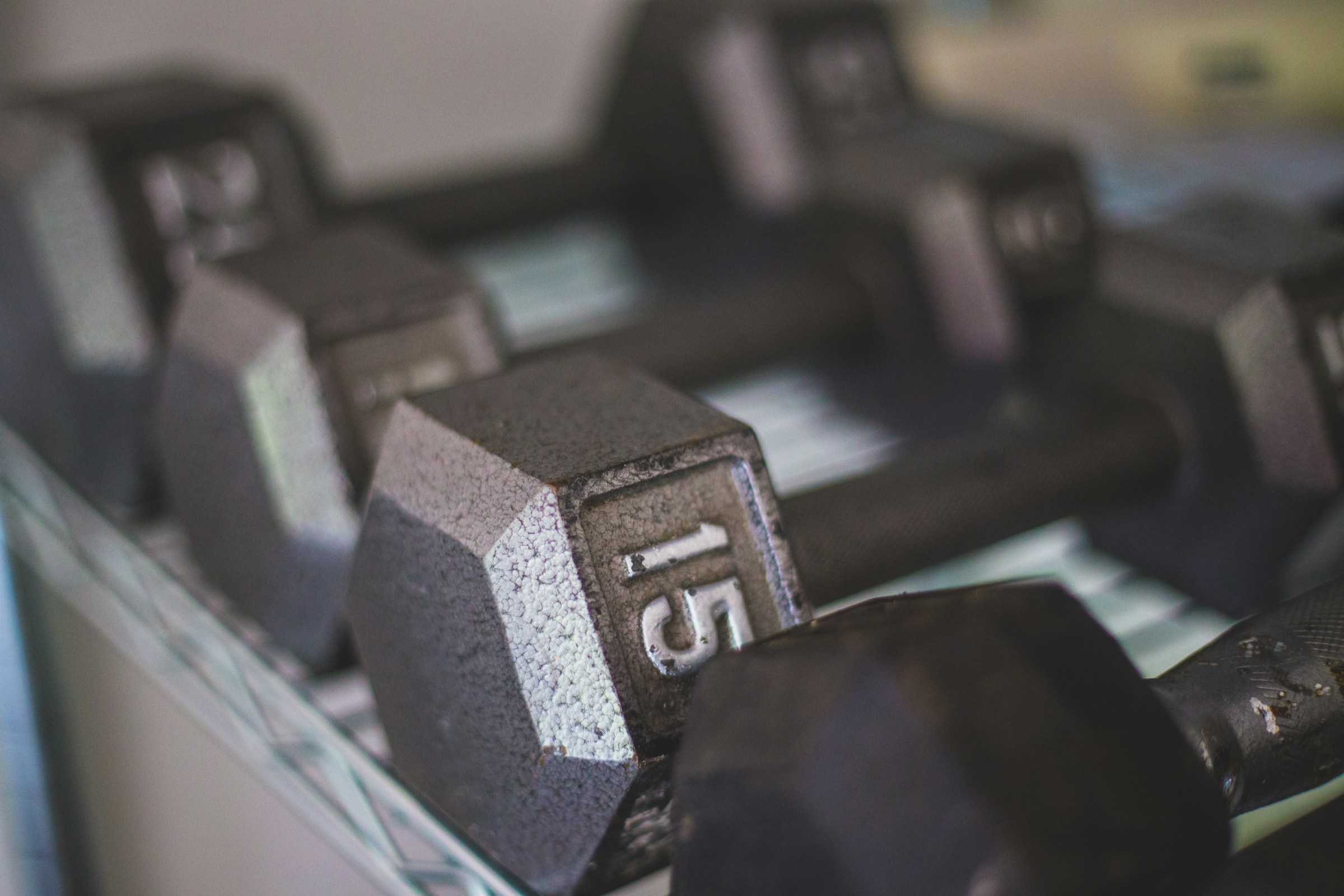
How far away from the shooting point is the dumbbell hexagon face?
3.29 ft

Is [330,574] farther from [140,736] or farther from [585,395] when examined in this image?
[140,736]

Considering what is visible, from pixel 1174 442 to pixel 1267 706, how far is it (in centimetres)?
37

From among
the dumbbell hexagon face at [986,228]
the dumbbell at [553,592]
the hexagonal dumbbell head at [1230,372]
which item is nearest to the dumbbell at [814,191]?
the dumbbell hexagon face at [986,228]

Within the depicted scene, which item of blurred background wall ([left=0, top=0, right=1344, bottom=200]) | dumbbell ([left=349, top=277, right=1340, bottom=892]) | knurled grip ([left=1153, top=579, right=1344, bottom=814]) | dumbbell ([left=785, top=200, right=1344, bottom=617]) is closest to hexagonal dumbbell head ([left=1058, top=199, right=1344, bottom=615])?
dumbbell ([left=785, top=200, right=1344, bottom=617])

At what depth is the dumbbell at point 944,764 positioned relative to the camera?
37 cm

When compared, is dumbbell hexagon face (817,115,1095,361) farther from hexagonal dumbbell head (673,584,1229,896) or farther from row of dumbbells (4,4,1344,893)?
hexagonal dumbbell head (673,584,1229,896)

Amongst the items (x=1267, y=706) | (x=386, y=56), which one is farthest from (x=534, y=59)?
(x=1267, y=706)

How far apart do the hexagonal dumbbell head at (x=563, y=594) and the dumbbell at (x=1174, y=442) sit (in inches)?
5.8

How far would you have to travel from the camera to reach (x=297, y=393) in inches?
28.9

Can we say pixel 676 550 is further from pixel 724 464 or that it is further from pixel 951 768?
pixel 951 768

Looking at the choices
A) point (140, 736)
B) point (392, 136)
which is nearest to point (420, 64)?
point (392, 136)

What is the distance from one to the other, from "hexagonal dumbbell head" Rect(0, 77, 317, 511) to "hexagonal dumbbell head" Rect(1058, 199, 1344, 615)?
2.16ft

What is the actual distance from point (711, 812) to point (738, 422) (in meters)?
0.20

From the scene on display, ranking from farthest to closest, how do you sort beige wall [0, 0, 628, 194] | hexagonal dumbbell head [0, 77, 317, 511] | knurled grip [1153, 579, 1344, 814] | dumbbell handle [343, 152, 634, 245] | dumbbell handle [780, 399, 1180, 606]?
beige wall [0, 0, 628, 194], dumbbell handle [343, 152, 634, 245], hexagonal dumbbell head [0, 77, 317, 511], dumbbell handle [780, 399, 1180, 606], knurled grip [1153, 579, 1344, 814]
